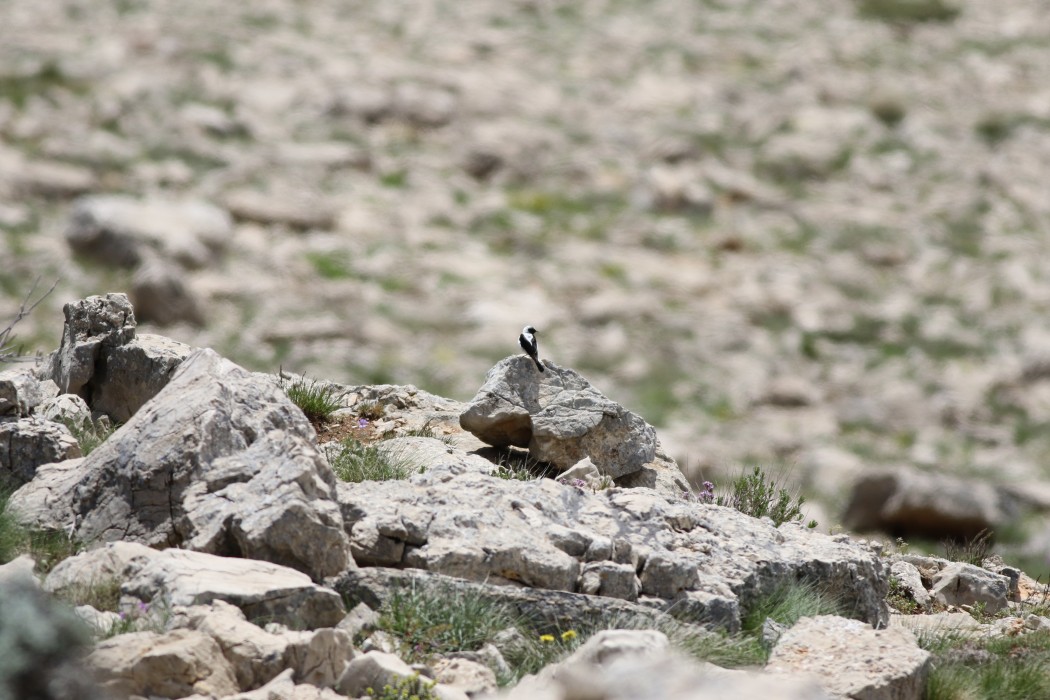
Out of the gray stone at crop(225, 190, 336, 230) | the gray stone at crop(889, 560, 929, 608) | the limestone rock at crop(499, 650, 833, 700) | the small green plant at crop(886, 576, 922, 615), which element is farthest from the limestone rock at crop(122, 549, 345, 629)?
the gray stone at crop(225, 190, 336, 230)

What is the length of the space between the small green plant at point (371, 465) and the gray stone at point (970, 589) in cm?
314

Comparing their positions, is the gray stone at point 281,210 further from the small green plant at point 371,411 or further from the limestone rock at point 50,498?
the limestone rock at point 50,498

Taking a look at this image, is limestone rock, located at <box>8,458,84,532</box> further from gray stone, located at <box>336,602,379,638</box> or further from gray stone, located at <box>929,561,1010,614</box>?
gray stone, located at <box>929,561,1010,614</box>

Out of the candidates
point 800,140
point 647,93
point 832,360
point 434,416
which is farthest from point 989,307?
point 434,416

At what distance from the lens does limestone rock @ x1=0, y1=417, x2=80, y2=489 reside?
634 cm

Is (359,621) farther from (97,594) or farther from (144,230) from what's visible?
(144,230)

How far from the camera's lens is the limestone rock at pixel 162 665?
459cm

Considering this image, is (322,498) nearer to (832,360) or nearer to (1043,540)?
(1043,540)

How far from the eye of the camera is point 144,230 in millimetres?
16641

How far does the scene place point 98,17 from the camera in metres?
23.1

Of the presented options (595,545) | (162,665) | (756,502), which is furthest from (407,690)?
(756,502)

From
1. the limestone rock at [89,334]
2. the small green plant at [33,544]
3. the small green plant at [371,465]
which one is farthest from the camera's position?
the limestone rock at [89,334]

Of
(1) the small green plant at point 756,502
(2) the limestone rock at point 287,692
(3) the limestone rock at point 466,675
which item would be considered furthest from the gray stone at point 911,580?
(2) the limestone rock at point 287,692

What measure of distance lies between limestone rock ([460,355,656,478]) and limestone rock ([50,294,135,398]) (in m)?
1.94
